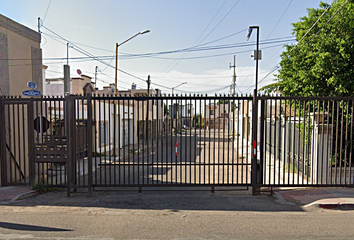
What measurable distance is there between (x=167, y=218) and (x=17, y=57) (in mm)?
8098

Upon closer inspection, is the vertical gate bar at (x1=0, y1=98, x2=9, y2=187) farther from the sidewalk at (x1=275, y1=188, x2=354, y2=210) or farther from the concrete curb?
the sidewalk at (x1=275, y1=188, x2=354, y2=210)

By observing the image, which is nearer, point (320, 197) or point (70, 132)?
point (320, 197)

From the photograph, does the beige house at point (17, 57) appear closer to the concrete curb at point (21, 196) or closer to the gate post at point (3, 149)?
the gate post at point (3, 149)

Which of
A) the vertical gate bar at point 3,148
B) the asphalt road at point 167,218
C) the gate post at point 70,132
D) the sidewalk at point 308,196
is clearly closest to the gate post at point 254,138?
the asphalt road at point 167,218

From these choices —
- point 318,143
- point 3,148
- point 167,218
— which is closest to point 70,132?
point 3,148

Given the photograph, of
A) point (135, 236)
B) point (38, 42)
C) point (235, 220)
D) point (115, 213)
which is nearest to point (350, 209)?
point (235, 220)

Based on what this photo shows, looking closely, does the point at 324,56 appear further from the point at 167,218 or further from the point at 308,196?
the point at 167,218

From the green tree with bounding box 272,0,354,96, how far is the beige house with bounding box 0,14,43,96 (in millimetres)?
9901

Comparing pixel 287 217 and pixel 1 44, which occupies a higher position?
pixel 1 44

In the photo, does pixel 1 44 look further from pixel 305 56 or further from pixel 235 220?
pixel 305 56

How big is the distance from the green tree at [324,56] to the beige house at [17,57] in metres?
9.90

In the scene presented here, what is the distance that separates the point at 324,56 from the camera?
918 cm

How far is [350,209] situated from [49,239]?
21.7 ft

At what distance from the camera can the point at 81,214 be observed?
612 centimetres
